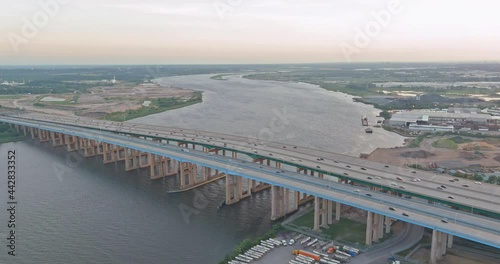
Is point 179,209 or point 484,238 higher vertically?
point 484,238

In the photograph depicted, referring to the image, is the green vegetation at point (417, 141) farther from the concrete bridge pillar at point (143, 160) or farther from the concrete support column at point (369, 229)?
the concrete bridge pillar at point (143, 160)

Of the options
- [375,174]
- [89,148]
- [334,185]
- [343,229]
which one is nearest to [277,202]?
[334,185]

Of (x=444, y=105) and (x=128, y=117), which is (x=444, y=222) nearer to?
(x=128, y=117)

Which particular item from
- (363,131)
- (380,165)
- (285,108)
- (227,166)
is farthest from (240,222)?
(285,108)

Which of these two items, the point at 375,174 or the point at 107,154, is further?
the point at 107,154

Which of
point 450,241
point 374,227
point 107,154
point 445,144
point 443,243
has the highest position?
point 445,144

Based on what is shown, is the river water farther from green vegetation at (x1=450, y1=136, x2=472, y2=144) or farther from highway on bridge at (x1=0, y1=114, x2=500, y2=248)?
green vegetation at (x1=450, y1=136, x2=472, y2=144)

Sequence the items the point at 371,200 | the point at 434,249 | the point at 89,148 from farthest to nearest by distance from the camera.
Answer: the point at 89,148 → the point at 371,200 → the point at 434,249

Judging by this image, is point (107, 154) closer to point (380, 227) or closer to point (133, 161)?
point (133, 161)
